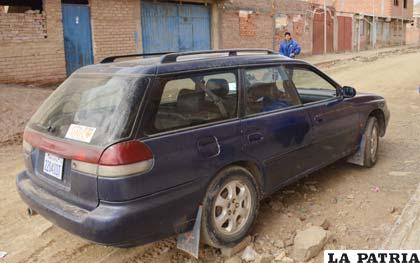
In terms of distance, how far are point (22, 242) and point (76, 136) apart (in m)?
1.26

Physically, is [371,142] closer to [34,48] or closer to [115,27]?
[34,48]

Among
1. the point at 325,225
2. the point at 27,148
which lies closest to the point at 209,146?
the point at 325,225

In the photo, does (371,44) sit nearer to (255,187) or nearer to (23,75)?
(23,75)

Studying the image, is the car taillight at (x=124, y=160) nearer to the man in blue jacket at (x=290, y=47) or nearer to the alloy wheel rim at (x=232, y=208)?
the alloy wheel rim at (x=232, y=208)

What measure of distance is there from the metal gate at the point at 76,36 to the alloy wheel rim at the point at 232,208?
9.71 metres

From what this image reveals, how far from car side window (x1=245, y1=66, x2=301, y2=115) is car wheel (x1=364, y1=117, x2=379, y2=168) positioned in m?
1.49

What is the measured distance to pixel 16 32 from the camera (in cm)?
1034

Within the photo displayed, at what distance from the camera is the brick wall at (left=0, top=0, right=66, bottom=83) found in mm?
10156

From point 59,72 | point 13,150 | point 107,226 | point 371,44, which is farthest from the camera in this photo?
point 371,44

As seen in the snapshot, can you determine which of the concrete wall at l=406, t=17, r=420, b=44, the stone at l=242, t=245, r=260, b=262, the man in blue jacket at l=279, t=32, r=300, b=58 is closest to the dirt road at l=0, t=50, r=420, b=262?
the stone at l=242, t=245, r=260, b=262

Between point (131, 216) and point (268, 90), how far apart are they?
5.87 feet

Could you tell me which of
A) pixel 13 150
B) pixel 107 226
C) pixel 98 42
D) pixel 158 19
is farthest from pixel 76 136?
pixel 158 19

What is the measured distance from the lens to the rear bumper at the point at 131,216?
263 centimetres

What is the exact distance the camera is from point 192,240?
3037mm
